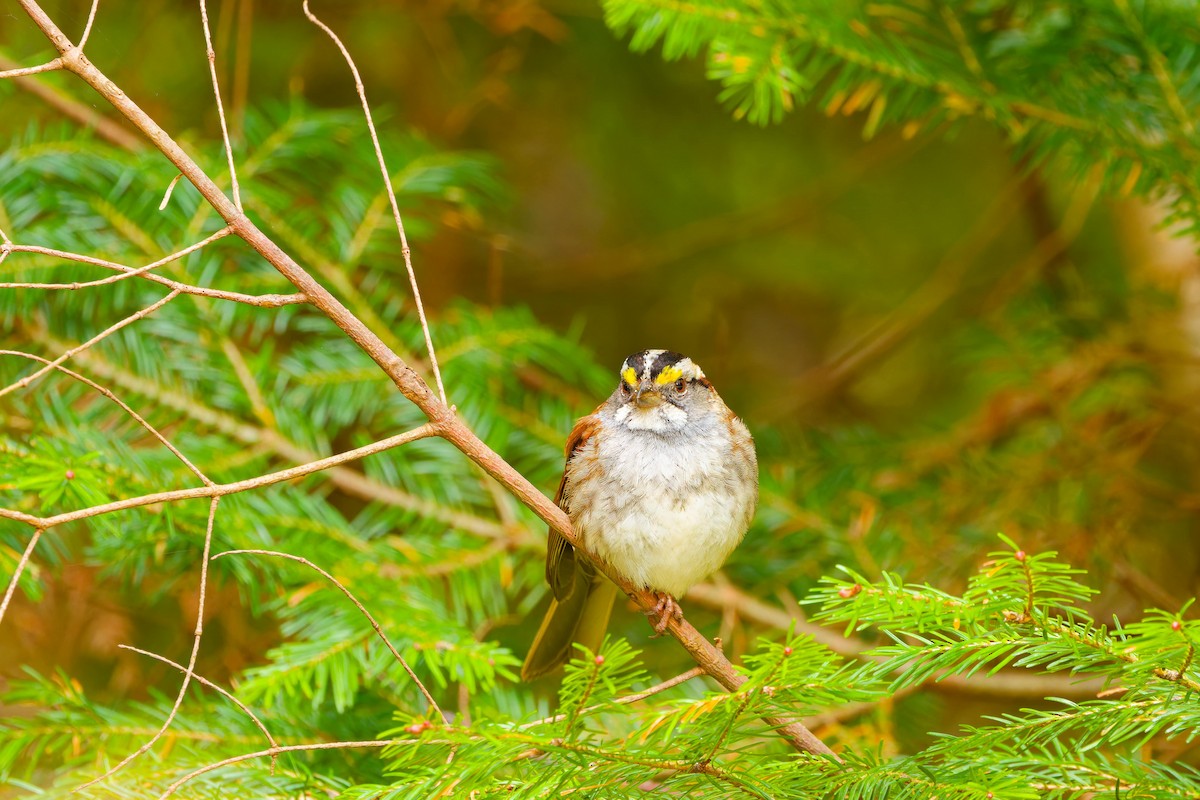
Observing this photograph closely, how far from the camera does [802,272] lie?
14.9 ft

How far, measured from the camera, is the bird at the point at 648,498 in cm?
254

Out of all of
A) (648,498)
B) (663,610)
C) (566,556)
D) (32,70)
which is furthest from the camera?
(566,556)

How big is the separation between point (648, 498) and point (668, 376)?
45 centimetres

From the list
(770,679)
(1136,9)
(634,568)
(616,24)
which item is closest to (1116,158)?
(1136,9)

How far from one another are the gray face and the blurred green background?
0.47 meters

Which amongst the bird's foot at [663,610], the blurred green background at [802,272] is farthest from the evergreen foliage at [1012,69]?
the bird's foot at [663,610]

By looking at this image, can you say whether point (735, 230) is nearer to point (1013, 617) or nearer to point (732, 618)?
point (732, 618)

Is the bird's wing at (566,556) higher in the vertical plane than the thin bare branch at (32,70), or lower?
lower

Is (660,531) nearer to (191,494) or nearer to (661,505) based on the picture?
(661,505)

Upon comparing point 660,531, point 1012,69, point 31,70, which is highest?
point 1012,69

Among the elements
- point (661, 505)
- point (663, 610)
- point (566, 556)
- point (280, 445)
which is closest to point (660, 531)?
point (661, 505)

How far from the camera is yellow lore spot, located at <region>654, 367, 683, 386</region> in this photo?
290 centimetres

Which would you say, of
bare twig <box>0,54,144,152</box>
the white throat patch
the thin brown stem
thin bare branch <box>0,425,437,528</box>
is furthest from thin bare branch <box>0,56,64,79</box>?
bare twig <box>0,54,144,152</box>

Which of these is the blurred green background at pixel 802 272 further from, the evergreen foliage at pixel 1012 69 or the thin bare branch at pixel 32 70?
the thin bare branch at pixel 32 70
